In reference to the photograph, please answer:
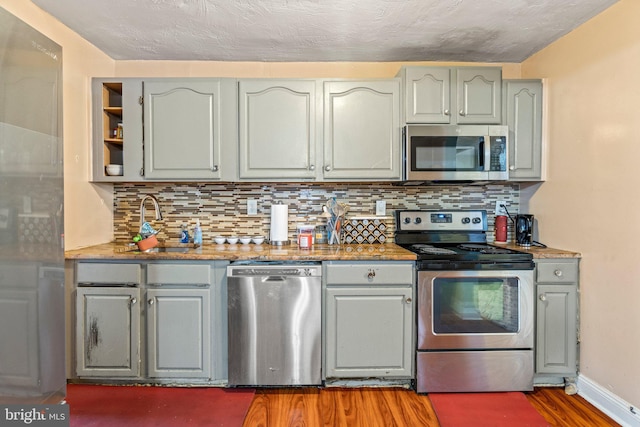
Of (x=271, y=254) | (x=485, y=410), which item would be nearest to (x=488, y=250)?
(x=485, y=410)

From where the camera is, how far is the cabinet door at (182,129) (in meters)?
2.32

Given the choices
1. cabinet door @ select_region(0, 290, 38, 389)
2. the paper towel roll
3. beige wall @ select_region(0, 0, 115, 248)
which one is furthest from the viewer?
the paper towel roll

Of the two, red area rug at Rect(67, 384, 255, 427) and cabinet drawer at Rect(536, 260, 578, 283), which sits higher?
cabinet drawer at Rect(536, 260, 578, 283)

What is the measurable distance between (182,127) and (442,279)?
2.04 metres

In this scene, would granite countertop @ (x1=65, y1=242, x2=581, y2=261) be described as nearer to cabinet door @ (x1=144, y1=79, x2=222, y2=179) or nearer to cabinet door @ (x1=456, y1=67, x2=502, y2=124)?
cabinet door @ (x1=144, y1=79, x2=222, y2=179)

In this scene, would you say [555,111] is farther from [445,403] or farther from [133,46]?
[133,46]

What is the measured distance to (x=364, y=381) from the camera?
214cm

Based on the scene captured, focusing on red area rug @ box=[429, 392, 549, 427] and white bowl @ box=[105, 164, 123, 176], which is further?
white bowl @ box=[105, 164, 123, 176]

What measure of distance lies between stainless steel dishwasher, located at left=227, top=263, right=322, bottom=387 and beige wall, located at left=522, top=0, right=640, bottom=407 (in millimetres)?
1673

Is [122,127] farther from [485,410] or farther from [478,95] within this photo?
[485,410]

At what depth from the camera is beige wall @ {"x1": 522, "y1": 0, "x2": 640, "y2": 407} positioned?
176cm

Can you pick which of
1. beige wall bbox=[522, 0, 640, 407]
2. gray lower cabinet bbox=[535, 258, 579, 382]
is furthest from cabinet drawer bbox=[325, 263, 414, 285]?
beige wall bbox=[522, 0, 640, 407]

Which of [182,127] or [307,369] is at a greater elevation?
[182,127]

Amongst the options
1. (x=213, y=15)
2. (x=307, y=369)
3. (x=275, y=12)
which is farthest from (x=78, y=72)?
(x=307, y=369)
